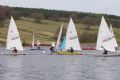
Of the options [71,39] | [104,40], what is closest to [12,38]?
[71,39]

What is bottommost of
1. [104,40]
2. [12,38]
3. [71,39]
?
[104,40]

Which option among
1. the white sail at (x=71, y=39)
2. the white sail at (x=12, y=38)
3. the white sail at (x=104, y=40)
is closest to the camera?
the white sail at (x=104, y=40)

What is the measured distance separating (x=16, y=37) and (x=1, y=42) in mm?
94170

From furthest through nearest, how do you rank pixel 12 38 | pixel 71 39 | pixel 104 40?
pixel 71 39 < pixel 12 38 < pixel 104 40

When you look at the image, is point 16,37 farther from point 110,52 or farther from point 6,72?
point 6,72

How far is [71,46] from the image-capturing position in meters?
101

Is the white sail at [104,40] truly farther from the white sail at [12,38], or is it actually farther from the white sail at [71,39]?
the white sail at [12,38]

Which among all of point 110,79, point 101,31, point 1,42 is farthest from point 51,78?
point 1,42

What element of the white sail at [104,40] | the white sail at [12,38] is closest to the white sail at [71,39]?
the white sail at [104,40]

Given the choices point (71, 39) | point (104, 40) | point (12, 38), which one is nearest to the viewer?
point (104, 40)

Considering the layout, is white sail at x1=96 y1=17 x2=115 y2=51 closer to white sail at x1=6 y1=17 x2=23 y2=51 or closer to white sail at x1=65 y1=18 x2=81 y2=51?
white sail at x1=65 y1=18 x2=81 y2=51

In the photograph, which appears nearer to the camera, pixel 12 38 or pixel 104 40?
pixel 104 40

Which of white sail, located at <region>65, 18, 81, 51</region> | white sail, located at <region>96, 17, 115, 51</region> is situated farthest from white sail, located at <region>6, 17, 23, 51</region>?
white sail, located at <region>96, 17, 115, 51</region>

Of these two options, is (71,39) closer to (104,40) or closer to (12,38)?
(104,40)
